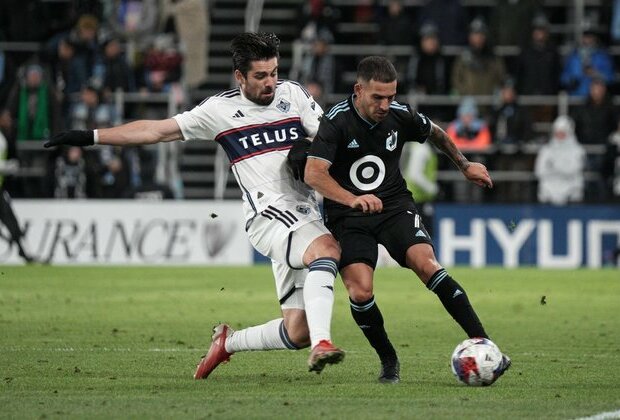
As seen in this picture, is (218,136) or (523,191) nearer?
(218,136)

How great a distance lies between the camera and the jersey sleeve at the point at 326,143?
8.91 meters

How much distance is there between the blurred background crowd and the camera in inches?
928

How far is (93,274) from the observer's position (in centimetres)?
2022

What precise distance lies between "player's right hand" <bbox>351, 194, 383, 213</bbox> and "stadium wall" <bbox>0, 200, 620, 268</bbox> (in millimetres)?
13723

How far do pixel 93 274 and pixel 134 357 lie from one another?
31.8 ft

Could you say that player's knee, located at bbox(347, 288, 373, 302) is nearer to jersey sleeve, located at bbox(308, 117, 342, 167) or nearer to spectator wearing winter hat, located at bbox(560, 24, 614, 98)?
jersey sleeve, located at bbox(308, 117, 342, 167)

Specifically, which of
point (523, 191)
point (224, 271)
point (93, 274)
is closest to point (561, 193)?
point (523, 191)

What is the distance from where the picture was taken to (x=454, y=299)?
8992mm

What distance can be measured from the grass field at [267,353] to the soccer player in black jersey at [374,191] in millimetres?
504

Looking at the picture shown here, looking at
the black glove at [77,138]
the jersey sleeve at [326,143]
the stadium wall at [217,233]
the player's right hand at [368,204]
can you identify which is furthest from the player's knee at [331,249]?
the stadium wall at [217,233]

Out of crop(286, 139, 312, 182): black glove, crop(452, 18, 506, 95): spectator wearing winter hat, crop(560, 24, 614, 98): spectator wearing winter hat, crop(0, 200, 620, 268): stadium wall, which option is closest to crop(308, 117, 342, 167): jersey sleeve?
crop(286, 139, 312, 182): black glove

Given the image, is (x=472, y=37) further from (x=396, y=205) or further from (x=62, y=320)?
(x=396, y=205)

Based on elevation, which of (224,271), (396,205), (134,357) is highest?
(396,205)

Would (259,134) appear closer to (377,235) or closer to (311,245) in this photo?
(311,245)
